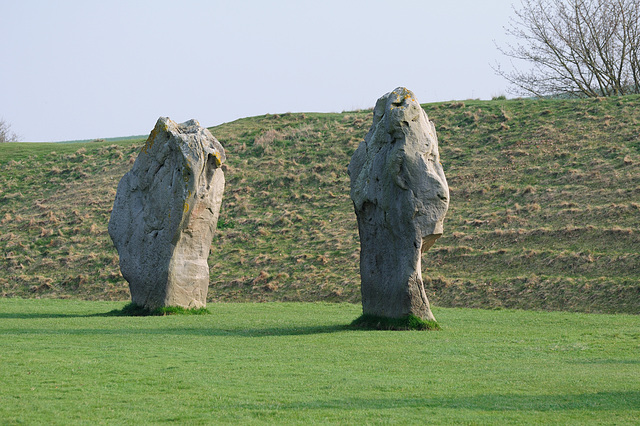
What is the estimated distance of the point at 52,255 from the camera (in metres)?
36.5

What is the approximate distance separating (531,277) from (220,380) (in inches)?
711

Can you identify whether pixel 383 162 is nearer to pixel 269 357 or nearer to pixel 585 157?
pixel 269 357

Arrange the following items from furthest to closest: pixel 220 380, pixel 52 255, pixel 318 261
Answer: pixel 52 255 → pixel 318 261 → pixel 220 380

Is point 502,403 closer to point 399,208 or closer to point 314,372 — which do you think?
point 314,372

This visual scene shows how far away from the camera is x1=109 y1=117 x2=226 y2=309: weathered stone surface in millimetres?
20828

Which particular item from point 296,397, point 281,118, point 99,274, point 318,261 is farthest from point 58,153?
point 296,397

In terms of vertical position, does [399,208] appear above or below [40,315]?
above

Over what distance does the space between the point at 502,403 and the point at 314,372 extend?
10.9ft

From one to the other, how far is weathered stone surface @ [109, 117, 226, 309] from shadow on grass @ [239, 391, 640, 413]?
12.0 metres

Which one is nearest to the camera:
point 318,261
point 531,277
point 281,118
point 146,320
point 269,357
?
point 269,357

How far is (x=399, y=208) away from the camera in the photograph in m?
17.3

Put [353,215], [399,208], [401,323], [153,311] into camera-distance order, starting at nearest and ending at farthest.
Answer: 1. [401,323]
2. [399,208]
3. [153,311]
4. [353,215]

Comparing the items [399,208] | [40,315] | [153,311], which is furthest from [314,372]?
[40,315]

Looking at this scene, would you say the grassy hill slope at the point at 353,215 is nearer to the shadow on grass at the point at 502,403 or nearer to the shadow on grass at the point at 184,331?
the shadow on grass at the point at 184,331
